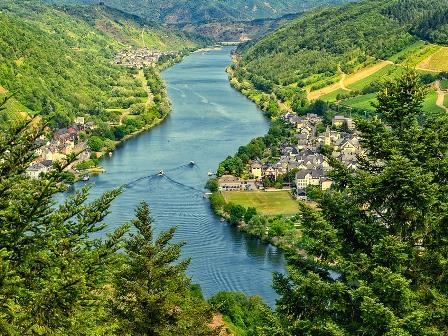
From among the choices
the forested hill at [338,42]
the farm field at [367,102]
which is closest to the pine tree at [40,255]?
the farm field at [367,102]

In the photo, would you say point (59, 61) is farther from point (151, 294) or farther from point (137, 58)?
point (151, 294)

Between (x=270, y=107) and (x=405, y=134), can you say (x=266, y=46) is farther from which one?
(x=405, y=134)

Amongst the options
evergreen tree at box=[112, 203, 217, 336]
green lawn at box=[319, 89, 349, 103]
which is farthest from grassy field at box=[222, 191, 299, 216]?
green lawn at box=[319, 89, 349, 103]

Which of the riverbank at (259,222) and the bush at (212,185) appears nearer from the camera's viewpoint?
the riverbank at (259,222)

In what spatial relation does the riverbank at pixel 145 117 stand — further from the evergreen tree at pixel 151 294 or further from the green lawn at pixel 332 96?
the evergreen tree at pixel 151 294

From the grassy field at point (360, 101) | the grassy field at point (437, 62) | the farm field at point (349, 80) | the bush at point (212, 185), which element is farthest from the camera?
the farm field at point (349, 80)

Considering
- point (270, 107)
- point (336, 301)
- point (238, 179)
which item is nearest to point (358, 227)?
point (336, 301)
